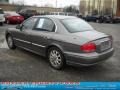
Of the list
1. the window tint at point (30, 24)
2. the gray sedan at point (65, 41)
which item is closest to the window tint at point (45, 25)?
the gray sedan at point (65, 41)

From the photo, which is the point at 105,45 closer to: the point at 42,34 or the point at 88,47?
the point at 88,47

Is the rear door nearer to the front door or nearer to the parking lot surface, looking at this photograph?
the front door

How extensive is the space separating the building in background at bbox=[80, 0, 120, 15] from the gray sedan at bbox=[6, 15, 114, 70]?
129 ft

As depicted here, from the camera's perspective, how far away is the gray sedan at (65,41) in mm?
5094

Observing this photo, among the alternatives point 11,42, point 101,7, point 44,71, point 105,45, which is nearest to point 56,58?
point 44,71

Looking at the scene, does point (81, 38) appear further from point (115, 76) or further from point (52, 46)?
point (115, 76)

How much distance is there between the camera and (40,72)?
5531 mm

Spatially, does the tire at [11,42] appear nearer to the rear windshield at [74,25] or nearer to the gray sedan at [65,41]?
the gray sedan at [65,41]

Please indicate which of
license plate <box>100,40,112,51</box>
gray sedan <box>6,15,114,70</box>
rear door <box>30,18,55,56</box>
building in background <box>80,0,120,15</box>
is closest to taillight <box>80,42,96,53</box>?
gray sedan <box>6,15,114,70</box>

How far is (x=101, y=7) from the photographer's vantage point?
5553 cm

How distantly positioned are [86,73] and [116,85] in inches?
118

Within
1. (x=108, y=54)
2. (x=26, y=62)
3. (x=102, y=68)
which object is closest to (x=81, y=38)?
(x=108, y=54)

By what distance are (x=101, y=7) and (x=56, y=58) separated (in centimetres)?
5219

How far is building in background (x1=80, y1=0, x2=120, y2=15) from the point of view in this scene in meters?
45.6
